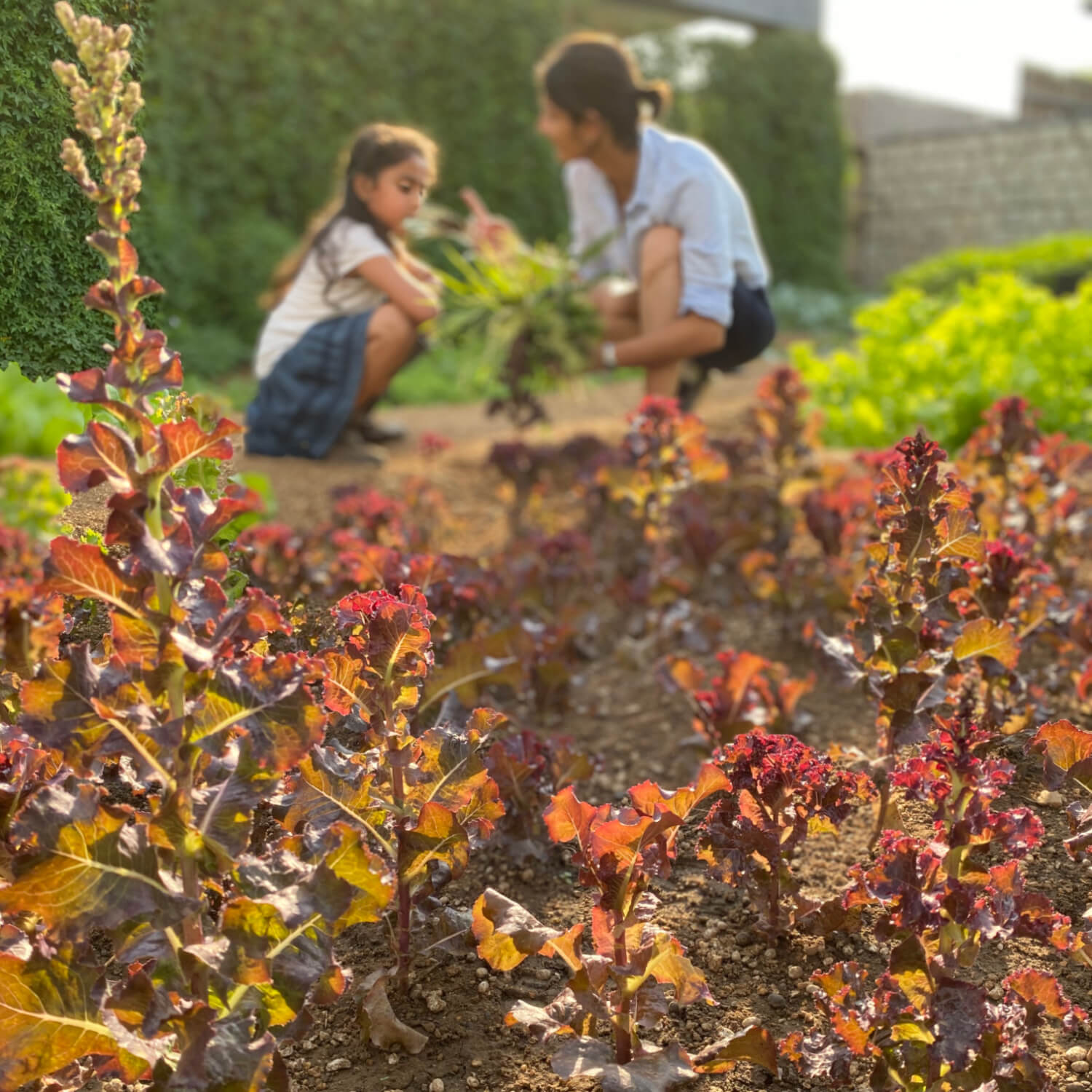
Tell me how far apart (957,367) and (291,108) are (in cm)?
716

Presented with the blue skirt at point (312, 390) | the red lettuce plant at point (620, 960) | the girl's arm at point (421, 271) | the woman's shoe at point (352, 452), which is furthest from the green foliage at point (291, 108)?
the red lettuce plant at point (620, 960)

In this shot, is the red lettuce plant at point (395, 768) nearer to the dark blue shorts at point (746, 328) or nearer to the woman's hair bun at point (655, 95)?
the dark blue shorts at point (746, 328)

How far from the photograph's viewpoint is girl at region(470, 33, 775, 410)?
180 inches

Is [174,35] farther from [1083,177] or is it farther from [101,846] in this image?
[1083,177]

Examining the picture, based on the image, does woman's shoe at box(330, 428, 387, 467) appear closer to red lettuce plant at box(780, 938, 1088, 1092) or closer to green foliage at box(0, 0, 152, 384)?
green foliage at box(0, 0, 152, 384)

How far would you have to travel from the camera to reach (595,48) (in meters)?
4.67

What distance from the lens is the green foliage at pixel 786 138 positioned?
15820 mm

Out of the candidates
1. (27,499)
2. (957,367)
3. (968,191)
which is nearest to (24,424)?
(27,499)

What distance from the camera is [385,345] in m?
4.57

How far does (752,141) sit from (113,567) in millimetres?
16380

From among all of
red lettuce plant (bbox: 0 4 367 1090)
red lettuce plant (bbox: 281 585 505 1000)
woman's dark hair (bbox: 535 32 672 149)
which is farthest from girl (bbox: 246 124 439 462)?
red lettuce plant (bbox: 0 4 367 1090)

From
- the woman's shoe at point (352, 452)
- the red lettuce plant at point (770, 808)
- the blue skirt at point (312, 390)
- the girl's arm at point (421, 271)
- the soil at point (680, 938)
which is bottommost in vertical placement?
the soil at point (680, 938)

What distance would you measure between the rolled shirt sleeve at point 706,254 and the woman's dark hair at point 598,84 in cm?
48

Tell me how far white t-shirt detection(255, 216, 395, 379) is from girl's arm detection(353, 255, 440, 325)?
0.12 ft
